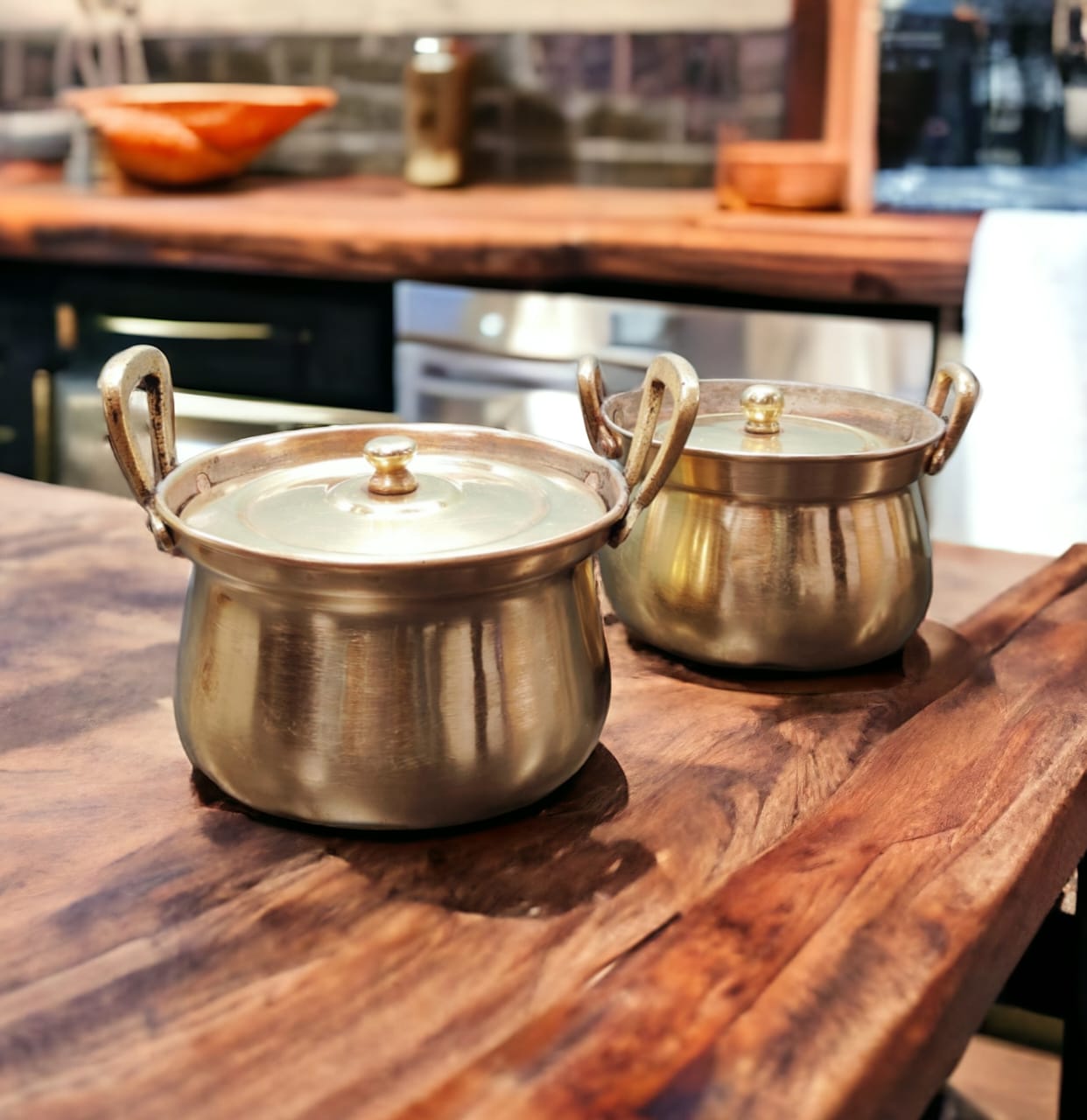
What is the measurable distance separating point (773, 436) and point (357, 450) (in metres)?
0.26

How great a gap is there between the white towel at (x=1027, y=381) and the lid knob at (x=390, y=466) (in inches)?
58.9

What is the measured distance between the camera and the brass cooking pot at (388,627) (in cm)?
57

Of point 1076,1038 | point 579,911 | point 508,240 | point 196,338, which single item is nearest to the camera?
point 579,911

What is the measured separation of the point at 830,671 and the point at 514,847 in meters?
0.29

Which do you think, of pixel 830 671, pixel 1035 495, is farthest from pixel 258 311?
pixel 830 671

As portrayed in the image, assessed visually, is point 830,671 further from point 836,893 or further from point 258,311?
point 258,311

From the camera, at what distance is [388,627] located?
57cm

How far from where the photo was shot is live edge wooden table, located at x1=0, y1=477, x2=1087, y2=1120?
0.45 metres

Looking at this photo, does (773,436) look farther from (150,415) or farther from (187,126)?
(187,126)

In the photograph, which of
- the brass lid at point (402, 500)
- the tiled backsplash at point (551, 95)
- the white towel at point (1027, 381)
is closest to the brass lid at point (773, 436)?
the brass lid at point (402, 500)

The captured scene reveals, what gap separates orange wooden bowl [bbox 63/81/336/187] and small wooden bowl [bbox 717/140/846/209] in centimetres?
94

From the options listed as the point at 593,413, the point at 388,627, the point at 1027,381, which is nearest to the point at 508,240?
the point at 1027,381

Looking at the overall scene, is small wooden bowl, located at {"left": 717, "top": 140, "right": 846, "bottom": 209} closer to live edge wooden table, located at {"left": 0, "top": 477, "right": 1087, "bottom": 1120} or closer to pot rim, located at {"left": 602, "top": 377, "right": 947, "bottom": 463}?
pot rim, located at {"left": 602, "top": 377, "right": 947, "bottom": 463}

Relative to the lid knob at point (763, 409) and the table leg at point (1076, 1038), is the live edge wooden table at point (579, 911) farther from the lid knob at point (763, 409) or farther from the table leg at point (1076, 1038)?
the table leg at point (1076, 1038)
